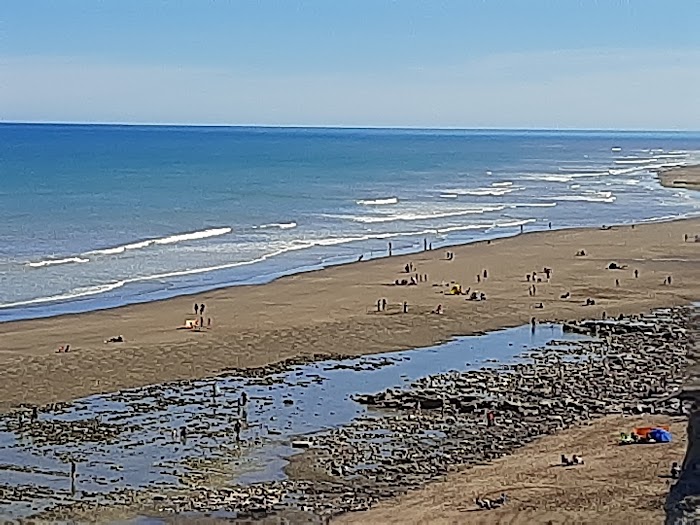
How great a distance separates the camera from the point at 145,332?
110ft

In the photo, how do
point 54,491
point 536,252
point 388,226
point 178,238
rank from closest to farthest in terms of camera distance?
point 54,491
point 536,252
point 178,238
point 388,226

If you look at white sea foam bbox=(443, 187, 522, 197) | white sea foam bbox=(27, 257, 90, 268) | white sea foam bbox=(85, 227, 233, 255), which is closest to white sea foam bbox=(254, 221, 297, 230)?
white sea foam bbox=(85, 227, 233, 255)

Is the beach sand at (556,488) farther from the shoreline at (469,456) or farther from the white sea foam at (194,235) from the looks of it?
the white sea foam at (194,235)

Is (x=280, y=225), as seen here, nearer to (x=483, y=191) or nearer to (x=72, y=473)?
(x=483, y=191)

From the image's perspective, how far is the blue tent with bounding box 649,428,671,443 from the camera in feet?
70.3

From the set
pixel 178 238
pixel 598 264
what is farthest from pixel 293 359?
pixel 178 238

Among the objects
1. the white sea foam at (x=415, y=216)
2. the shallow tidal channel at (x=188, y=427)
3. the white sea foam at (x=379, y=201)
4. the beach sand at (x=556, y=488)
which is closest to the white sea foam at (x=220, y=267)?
the white sea foam at (x=415, y=216)

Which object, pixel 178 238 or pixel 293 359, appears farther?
pixel 178 238

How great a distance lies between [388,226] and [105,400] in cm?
4270

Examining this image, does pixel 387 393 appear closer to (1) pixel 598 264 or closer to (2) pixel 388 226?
(1) pixel 598 264

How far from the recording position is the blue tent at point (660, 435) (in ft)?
70.3

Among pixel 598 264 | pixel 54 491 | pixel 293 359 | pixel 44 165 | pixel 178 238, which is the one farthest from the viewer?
pixel 44 165

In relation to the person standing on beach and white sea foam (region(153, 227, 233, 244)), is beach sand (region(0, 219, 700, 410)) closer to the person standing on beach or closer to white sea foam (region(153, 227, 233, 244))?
the person standing on beach

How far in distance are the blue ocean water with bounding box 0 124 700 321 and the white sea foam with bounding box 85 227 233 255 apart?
0.10m
